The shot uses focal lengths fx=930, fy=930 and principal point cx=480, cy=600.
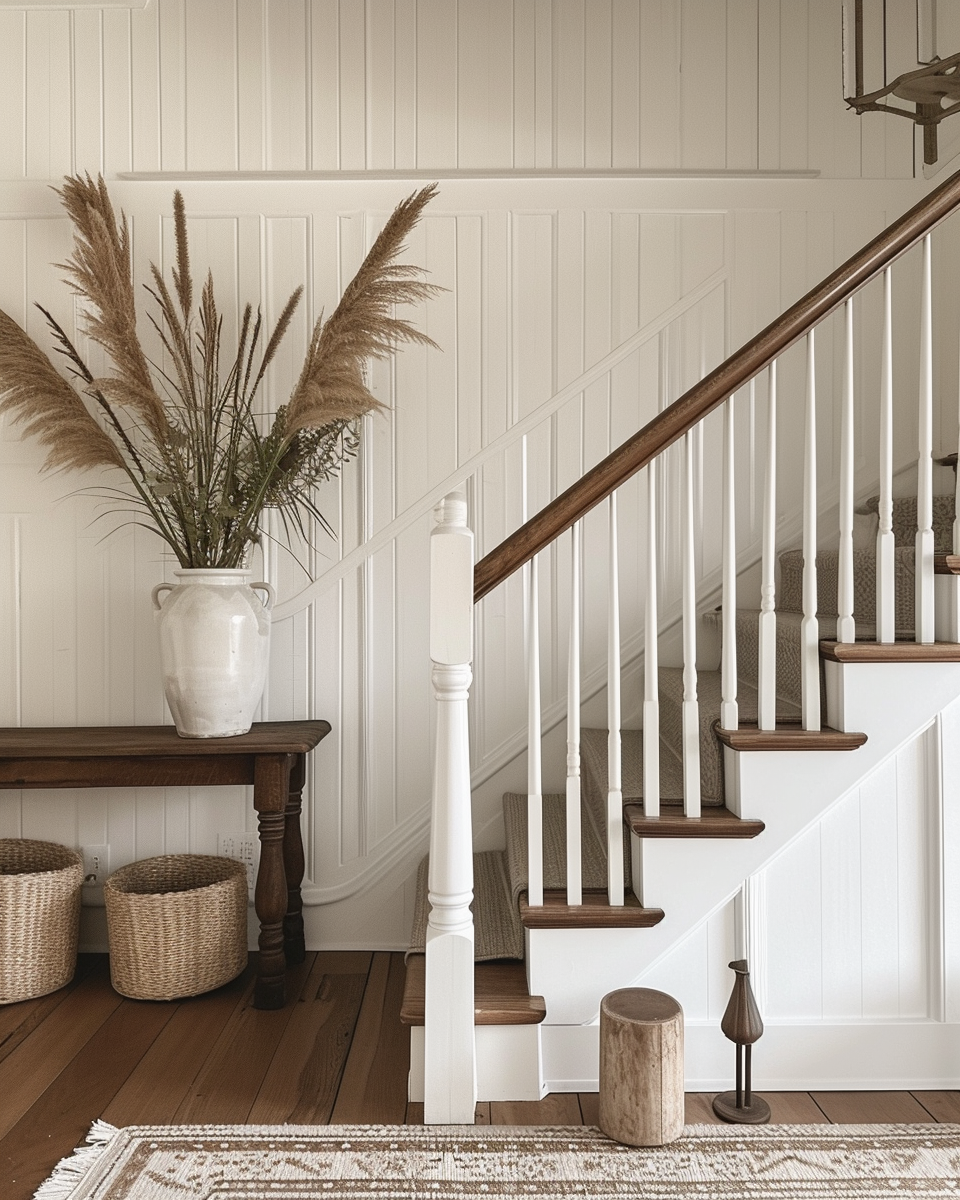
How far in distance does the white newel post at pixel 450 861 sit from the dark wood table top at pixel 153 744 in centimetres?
65

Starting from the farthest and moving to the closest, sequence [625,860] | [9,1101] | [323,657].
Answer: [323,657] < [625,860] < [9,1101]

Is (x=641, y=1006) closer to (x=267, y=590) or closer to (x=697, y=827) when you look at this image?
(x=697, y=827)

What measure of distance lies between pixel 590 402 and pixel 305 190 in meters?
1.09

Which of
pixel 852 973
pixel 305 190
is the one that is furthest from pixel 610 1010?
pixel 305 190

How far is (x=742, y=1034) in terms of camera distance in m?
1.81

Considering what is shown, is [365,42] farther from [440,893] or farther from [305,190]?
[440,893]

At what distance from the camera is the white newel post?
1814mm

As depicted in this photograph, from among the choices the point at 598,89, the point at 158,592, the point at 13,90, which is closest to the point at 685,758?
the point at 158,592

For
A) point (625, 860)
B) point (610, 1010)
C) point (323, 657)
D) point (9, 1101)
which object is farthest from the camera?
point (323, 657)

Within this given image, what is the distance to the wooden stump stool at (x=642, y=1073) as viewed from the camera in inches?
67.7

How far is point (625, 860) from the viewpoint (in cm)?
213

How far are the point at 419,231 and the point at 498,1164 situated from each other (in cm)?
246

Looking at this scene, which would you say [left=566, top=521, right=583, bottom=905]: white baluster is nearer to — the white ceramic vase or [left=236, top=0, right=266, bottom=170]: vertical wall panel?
the white ceramic vase

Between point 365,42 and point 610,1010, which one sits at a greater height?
point 365,42
